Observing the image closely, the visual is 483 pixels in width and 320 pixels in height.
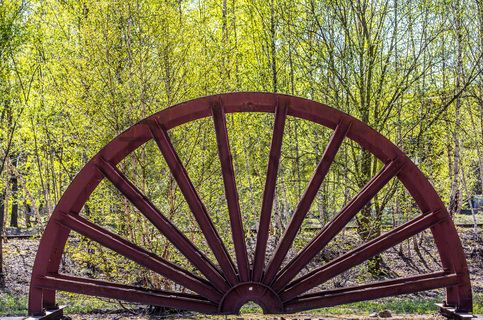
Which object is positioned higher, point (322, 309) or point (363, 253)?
point (363, 253)

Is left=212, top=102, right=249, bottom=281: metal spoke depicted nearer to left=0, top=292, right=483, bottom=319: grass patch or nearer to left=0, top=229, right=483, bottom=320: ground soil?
left=0, top=292, right=483, bottom=319: grass patch

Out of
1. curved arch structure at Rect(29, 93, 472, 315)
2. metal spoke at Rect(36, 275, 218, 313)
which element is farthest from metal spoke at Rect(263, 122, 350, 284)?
metal spoke at Rect(36, 275, 218, 313)

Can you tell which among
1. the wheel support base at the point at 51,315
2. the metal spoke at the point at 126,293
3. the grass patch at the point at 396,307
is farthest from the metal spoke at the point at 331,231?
the grass patch at the point at 396,307

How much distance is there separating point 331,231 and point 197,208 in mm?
1335

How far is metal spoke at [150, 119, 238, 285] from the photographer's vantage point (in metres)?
5.93

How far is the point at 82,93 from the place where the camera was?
10398 millimetres

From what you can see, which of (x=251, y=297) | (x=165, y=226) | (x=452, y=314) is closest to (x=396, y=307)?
(x=452, y=314)

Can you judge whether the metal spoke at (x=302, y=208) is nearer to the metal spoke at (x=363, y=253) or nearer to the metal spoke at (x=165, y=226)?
the metal spoke at (x=363, y=253)

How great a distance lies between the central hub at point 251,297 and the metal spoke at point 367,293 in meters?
0.15

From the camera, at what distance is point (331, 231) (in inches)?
237

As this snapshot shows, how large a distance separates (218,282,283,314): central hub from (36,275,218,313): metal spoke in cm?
18

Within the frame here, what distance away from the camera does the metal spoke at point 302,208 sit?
5.93 meters

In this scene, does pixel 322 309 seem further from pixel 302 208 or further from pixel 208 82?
pixel 302 208

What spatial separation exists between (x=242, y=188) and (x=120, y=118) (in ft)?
17.0
